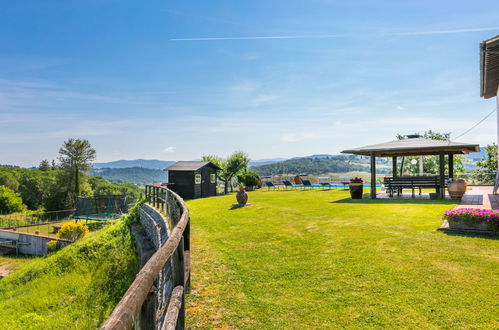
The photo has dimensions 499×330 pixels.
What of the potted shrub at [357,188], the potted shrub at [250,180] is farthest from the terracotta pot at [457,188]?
the potted shrub at [250,180]

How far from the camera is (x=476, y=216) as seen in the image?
617 centimetres

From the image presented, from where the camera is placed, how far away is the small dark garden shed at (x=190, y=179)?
23.9 meters

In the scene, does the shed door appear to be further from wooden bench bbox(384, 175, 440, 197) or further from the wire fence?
wooden bench bbox(384, 175, 440, 197)

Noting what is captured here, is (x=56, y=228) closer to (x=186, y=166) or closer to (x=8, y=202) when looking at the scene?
(x=186, y=166)

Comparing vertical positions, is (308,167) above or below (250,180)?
above

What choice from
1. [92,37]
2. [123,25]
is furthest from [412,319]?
[92,37]

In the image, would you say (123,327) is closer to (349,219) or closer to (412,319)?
(412,319)

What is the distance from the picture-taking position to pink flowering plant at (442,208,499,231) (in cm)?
598

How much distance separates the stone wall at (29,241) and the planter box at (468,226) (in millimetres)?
25927

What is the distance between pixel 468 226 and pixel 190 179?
2000 cm

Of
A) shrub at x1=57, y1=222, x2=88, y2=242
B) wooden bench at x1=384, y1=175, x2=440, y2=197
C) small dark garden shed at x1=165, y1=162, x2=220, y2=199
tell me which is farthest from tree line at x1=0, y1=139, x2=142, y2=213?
wooden bench at x1=384, y1=175, x2=440, y2=197

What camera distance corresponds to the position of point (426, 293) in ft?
12.0

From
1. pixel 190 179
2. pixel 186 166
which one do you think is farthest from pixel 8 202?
pixel 190 179

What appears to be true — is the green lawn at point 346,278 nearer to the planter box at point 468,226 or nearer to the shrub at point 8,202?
the planter box at point 468,226
